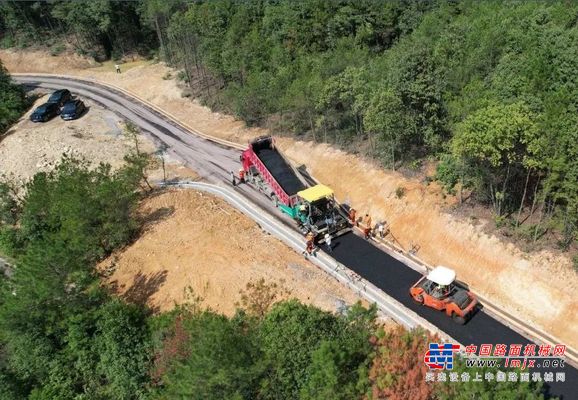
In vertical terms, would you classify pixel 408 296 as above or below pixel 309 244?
below

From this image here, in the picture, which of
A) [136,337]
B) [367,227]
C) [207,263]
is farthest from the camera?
[367,227]

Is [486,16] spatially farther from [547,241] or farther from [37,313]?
[37,313]

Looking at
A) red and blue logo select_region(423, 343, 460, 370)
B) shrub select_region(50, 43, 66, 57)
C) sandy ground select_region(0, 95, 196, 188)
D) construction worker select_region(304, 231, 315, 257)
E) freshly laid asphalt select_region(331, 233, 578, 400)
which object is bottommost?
sandy ground select_region(0, 95, 196, 188)

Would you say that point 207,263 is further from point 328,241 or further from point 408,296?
point 408,296

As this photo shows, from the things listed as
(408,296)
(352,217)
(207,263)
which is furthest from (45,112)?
(408,296)

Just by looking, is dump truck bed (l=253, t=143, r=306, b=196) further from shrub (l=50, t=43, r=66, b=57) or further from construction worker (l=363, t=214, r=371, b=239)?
shrub (l=50, t=43, r=66, b=57)

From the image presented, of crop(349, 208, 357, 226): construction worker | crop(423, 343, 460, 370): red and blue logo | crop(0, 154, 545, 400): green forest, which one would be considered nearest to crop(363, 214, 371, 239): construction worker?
crop(349, 208, 357, 226): construction worker

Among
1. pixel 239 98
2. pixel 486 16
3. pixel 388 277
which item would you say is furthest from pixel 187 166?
pixel 486 16
